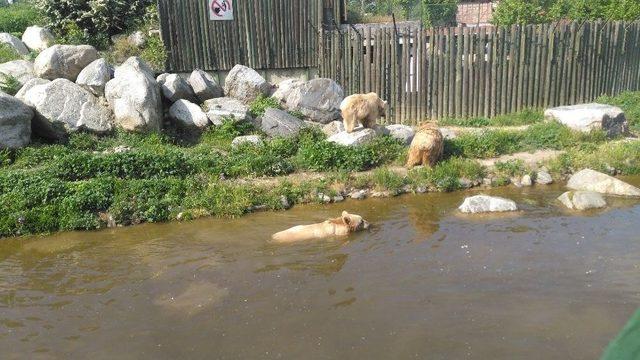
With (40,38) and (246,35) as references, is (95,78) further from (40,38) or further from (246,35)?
(40,38)

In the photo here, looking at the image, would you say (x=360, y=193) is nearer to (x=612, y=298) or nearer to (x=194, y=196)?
(x=194, y=196)

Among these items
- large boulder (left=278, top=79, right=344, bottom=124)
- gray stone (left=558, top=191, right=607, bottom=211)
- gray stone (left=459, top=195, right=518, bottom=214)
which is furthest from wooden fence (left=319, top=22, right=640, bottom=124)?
gray stone (left=459, top=195, right=518, bottom=214)

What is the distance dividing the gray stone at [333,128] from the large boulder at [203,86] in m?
3.38

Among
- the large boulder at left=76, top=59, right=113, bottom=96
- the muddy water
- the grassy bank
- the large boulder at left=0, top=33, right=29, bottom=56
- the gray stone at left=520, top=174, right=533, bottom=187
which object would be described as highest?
the large boulder at left=0, top=33, right=29, bottom=56

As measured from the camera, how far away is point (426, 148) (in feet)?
38.5

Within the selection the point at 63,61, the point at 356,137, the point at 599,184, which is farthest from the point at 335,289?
the point at 63,61

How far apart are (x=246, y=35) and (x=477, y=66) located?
687cm

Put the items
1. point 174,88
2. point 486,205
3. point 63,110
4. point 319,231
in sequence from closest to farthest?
point 319,231 < point 486,205 < point 63,110 < point 174,88

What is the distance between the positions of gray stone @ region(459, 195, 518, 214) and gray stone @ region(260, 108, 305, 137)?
4831mm

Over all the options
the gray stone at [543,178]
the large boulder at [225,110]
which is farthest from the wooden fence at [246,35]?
the gray stone at [543,178]

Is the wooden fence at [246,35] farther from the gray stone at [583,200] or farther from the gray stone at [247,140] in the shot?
the gray stone at [583,200]

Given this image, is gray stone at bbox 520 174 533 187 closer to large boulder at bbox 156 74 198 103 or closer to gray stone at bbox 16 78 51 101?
large boulder at bbox 156 74 198 103

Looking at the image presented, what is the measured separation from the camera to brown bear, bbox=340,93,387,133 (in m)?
12.5

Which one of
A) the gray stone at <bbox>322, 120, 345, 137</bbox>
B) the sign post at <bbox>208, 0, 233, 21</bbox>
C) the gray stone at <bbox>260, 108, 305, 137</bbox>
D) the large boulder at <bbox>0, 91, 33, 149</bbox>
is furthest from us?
the sign post at <bbox>208, 0, 233, 21</bbox>
